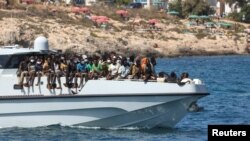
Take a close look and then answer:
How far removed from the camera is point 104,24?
116000 mm

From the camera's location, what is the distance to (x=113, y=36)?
4449 inches

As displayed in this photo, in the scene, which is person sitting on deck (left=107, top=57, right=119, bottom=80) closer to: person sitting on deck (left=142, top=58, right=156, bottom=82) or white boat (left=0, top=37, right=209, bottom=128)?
white boat (left=0, top=37, right=209, bottom=128)

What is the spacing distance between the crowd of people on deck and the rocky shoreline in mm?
63007

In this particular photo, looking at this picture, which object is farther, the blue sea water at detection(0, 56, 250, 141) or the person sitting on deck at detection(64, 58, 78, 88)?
the person sitting on deck at detection(64, 58, 78, 88)

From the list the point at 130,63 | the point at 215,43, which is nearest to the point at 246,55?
the point at 215,43

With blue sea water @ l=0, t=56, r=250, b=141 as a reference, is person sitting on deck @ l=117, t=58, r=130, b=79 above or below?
above

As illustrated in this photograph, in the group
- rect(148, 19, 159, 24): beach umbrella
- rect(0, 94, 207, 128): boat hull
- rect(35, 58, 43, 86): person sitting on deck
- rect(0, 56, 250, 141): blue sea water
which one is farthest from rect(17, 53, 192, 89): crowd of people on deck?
rect(148, 19, 159, 24): beach umbrella

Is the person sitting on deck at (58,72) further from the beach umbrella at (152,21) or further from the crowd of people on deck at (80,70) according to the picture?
the beach umbrella at (152,21)

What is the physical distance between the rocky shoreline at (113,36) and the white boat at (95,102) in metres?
63.4

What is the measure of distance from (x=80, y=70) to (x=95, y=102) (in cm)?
145

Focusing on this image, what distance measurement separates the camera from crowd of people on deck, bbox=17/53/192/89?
31.6 meters

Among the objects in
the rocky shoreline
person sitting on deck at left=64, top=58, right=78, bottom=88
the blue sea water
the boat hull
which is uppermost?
person sitting on deck at left=64, top=58, right=78, bottom=88

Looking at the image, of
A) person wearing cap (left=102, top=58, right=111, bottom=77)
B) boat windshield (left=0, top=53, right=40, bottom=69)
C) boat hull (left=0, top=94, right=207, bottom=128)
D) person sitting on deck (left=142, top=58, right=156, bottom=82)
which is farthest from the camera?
boat windshield (left=0, top=53, right=40, bottom=69)

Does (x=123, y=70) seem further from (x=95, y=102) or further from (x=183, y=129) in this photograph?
(x=183, y=129)
